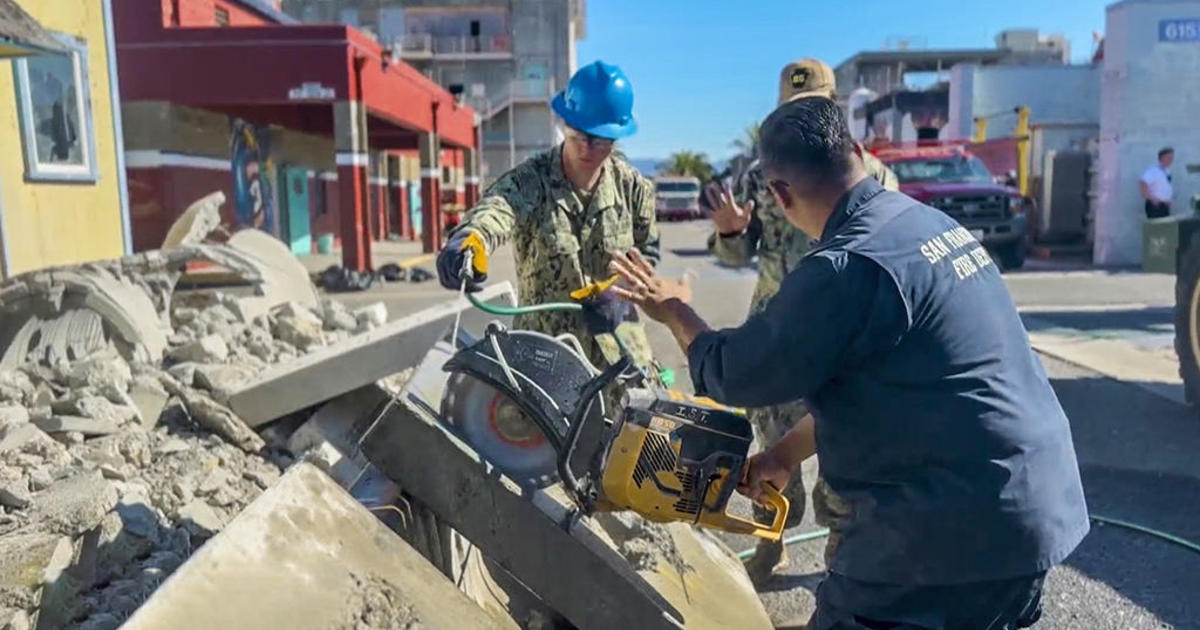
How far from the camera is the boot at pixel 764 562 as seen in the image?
3.63m

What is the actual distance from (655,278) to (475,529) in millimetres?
940

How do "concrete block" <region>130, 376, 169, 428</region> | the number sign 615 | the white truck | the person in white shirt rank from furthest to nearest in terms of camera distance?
1. the white truck
2. the number sign 615
3. the person in white shirt
4. "concrete block" <region>130, 376, 169, 428</region>

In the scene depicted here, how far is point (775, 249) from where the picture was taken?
12.0 ft

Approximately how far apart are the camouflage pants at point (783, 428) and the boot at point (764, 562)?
0.13m

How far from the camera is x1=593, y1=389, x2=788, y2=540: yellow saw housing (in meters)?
2.07

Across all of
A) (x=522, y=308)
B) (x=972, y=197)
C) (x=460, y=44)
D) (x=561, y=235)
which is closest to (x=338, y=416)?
(x=561, y=235)

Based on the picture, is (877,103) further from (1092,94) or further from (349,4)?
(349,4)

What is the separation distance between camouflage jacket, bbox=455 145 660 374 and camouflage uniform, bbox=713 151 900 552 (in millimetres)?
463

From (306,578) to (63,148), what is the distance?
335 inches

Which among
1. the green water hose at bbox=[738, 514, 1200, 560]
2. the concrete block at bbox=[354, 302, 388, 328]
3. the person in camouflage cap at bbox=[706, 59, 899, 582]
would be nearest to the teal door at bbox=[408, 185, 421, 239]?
the concrete block at bbox=[354, 302, 388, 328]

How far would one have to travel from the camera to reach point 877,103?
29672 mm

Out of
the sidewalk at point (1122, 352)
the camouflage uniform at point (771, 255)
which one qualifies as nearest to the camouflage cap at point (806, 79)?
the camouflage uniform at point (771, 255)

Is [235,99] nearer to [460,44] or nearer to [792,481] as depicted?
[792,481]

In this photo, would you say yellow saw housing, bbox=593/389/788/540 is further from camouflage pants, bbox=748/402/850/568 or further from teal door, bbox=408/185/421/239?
teal door, bbox=408/185/421/239
